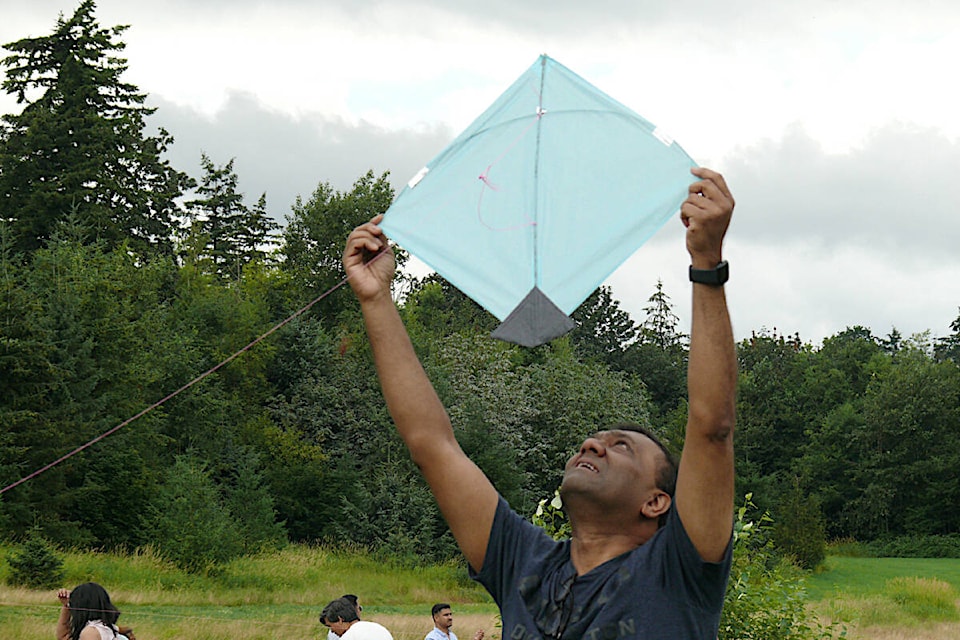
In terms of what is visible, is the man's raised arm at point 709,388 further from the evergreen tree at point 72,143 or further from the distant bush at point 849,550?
the distant bush at point 849,550

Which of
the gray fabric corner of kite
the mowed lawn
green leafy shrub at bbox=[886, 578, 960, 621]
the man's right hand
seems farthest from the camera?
the mowed lawn

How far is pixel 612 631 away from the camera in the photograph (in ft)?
7.35

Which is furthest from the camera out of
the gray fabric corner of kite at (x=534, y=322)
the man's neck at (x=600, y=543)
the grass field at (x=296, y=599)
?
the grass field at (x=296, y=599)

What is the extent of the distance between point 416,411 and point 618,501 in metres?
0.56

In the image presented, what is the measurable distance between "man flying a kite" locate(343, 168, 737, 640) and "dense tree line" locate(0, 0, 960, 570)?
86.9 ft

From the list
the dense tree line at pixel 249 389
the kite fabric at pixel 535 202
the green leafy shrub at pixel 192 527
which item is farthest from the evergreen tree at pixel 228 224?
the kite fabric at pixel 535 202

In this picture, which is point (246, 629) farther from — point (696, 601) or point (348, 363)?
point (348, 363)

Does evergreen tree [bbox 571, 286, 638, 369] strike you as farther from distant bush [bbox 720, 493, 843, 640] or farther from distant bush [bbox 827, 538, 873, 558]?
distant bush [bbox 720, 493, 843, 640]

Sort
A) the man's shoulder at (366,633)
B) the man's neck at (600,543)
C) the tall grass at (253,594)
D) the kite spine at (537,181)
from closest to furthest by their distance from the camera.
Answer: the man's neck at (600,543), the kite spine at (537,181), the man's shoulder at (366,633), the tall grass at (253,594)

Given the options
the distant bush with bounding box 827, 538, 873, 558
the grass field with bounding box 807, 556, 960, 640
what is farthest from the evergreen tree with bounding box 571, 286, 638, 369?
the grass field with bounding box 807, 556, 960, 640

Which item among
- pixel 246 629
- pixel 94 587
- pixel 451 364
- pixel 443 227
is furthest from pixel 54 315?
pixel 443 227

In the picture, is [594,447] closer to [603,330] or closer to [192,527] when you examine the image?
[192,527]

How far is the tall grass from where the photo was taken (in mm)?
18922

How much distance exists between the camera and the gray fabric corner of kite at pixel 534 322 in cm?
335
